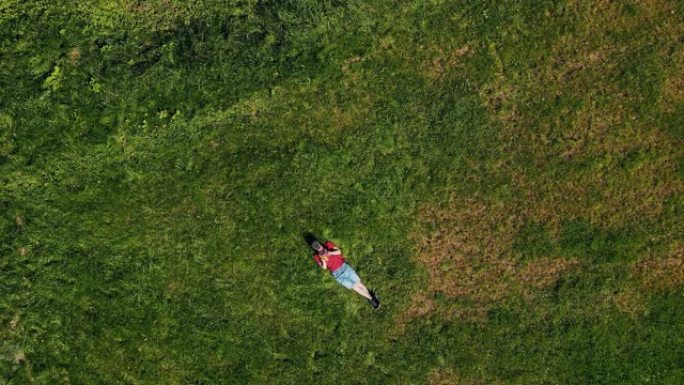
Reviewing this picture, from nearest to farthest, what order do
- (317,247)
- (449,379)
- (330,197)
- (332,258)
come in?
(317,247), (332,258), (449,379), (330,197)

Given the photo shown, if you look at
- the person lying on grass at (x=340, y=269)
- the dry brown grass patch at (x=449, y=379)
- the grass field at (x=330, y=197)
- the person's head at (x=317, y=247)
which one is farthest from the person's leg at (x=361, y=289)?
the dry brown grass patch at (x=449, y=379)

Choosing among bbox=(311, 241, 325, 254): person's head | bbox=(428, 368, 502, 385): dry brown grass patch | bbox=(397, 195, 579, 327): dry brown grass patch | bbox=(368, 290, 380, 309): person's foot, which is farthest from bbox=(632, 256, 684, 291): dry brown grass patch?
bbox=(311, 241, 325, 254): person's head

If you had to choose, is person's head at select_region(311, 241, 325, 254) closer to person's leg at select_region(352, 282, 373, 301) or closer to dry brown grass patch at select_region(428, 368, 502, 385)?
person's leg at select_region(352, 282, 373, 301)

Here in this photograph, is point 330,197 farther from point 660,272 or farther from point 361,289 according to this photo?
point 660,272

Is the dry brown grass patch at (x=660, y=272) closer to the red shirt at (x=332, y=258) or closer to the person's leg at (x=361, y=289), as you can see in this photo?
the person's leg at (x=361, y=289)

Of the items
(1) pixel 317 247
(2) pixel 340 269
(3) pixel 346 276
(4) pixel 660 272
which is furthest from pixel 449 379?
(4) pixel 660 272
